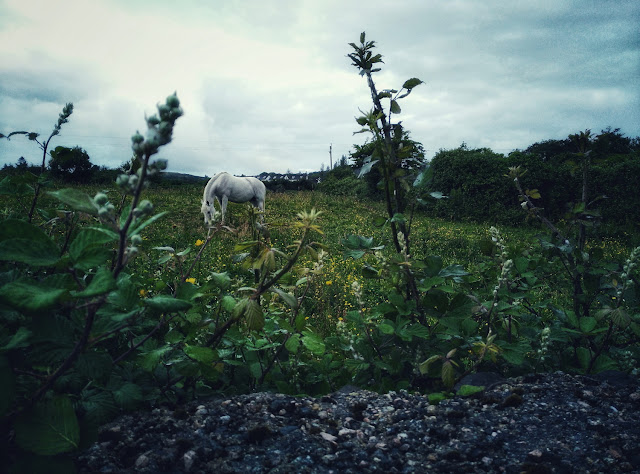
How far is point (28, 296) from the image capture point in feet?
2.96

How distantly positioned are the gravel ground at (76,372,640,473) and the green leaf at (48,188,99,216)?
0.72 metres

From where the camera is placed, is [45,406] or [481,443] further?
[481,443]

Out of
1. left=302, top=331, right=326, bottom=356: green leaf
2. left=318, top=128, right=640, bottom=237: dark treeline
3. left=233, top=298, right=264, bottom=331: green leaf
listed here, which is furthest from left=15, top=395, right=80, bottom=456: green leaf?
left=318, top=128, right=640, bottom=237: dark treeline

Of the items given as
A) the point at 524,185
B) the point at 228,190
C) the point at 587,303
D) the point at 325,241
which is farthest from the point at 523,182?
the point at 587,303

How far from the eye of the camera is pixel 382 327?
193 cm

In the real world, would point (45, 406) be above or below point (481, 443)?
above

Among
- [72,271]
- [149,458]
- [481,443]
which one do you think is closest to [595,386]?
[481,443]

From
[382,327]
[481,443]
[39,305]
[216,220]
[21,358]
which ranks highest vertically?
[216,220]

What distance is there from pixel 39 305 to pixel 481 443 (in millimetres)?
1310

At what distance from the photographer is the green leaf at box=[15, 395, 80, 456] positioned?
0.98 metres

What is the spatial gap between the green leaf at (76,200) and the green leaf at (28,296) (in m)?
0.18

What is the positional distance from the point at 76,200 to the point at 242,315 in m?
0.69

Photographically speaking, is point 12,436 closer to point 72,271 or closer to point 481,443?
point 72,271

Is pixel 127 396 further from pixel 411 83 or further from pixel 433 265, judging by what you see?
pixel 411 83
